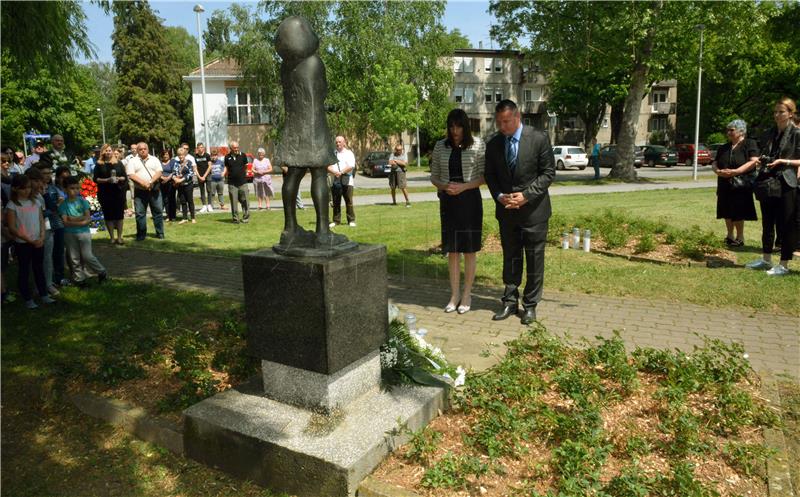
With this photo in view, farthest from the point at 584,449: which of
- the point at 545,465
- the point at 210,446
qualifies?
the point at 210,446

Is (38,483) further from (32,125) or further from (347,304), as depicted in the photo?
(32,125)

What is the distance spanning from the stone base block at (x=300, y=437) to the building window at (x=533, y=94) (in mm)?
72008

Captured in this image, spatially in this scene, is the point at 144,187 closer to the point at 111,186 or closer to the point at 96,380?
the point at 111,186

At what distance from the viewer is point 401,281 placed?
332 inches

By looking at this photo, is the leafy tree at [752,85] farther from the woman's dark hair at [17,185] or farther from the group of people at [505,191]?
the woman's dark hair at [17,185]

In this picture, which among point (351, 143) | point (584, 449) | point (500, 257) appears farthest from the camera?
point (351, 143)

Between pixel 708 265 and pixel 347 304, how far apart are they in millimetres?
6519

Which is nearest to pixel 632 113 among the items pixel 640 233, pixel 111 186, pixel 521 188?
pixel 640 233

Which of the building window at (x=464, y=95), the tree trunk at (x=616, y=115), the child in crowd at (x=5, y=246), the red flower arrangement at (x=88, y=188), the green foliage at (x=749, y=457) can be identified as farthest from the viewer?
the building window at (x=464, y=95)

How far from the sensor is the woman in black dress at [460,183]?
6348mm

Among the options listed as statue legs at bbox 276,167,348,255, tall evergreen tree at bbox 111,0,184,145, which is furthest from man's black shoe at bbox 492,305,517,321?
tall evergreen tree at bbox 111,0,184,145

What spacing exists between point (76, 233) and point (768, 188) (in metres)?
9.20

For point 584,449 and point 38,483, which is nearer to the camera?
point 584,449

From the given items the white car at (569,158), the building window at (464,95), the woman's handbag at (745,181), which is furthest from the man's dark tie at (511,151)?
the building window at (464,95)
